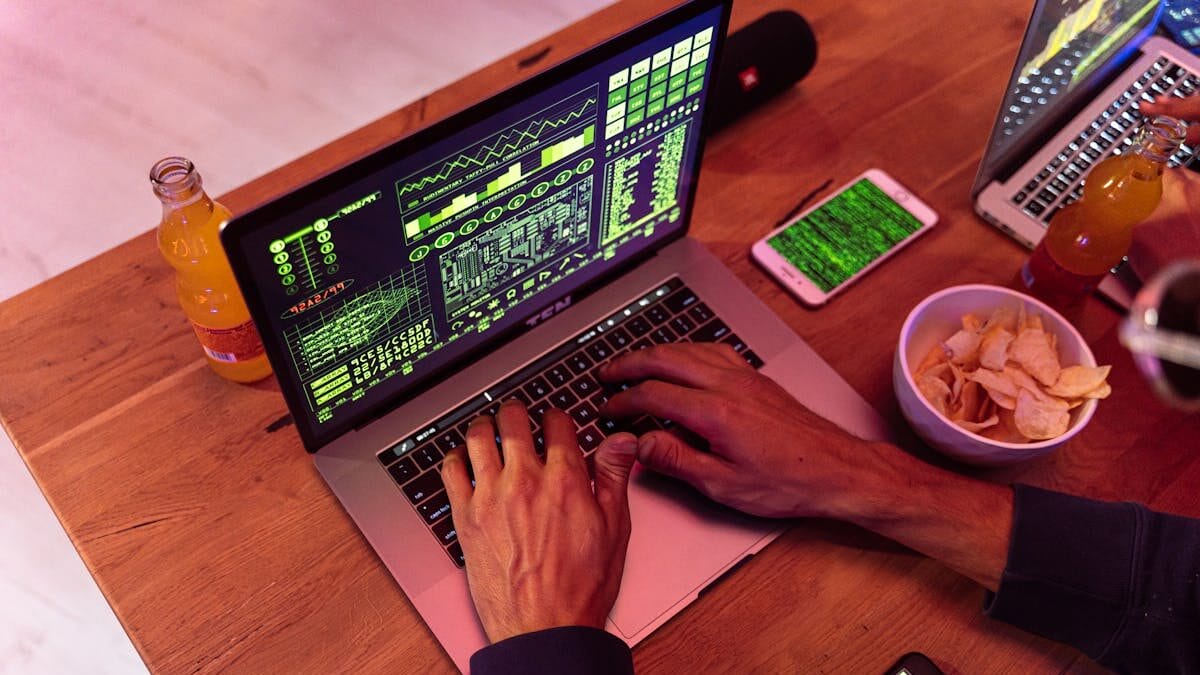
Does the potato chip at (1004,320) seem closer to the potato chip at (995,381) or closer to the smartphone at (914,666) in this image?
the potato chip at (995,381)

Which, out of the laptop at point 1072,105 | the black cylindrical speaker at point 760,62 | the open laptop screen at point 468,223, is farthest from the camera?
the black cylindrical speaker at point 760,62

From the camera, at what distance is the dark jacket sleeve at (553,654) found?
80 centimetres

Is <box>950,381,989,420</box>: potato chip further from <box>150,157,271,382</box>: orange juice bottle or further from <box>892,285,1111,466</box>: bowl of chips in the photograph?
<box>150,157,271,382</box>: orange juice bottle

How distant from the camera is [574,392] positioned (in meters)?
0.99

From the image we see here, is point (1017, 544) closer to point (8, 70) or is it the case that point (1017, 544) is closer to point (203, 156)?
point (203, 156)

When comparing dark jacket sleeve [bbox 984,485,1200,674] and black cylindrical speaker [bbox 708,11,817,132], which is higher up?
black cylindrical speaker [bbox 708,11,817,132]

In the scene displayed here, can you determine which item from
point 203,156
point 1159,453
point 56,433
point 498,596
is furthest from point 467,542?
point 203,156

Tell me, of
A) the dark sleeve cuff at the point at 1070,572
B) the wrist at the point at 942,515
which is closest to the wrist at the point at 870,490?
the wrist at the point at 942,515

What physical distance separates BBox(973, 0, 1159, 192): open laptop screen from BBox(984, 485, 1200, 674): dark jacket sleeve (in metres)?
0.45

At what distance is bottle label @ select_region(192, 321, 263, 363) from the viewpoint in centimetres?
92

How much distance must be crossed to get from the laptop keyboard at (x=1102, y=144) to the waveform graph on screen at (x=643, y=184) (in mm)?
461

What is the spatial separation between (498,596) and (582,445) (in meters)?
0.18

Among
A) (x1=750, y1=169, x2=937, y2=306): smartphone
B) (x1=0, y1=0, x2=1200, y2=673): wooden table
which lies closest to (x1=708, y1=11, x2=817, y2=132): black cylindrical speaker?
(x1=0, y1=0, x2=1200, y2=673): wooden table

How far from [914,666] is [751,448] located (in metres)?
0.25
